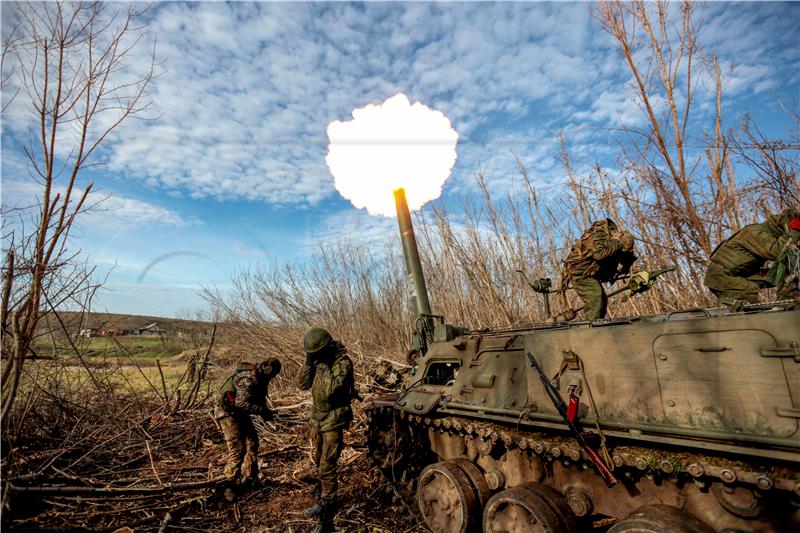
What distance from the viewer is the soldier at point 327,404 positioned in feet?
15.5

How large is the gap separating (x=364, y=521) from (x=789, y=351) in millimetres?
4248

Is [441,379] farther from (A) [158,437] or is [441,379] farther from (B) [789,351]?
(A) [158,437]

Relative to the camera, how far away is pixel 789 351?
2559 millimetres

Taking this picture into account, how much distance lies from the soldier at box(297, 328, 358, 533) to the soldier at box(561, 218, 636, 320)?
3082 mm

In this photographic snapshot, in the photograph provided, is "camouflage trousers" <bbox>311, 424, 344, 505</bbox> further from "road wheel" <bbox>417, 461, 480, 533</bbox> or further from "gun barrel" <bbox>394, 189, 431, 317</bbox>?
"gun barrel" <bbox>394, 189, 431, 317</bbox>

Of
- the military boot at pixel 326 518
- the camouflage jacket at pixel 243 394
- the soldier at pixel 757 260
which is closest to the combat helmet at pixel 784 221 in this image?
the soldier at pixel 757 260

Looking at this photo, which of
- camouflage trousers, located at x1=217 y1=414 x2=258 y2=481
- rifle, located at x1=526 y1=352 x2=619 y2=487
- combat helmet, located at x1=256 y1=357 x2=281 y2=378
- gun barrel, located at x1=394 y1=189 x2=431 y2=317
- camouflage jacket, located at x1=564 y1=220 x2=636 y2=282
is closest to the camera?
rifle, located at x1=526 y1=352 x2=619 y2=487

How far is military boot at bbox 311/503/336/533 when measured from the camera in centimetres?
453

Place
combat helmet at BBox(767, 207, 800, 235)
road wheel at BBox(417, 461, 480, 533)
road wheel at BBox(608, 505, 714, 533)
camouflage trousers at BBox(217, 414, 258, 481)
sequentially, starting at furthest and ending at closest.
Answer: camouflage trousers at BBox(217, 414, 258, 481)
road wheel at BBox(417, 461, 480, 533)
combat helmet at BBox(767, 207, 800, 235)
road wheel at BBox(608, 505, 714, 533)

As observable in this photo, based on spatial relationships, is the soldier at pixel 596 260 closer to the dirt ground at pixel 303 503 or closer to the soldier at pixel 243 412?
the dirt ground at pixel 303 503

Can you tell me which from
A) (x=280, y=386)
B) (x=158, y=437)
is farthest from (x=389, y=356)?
(x=158, y=437)

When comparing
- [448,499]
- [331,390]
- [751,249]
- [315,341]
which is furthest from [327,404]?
[751,249]

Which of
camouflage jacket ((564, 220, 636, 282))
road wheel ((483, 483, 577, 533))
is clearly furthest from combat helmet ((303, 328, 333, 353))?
camouflage jacket ((564, 220, 636, 282))

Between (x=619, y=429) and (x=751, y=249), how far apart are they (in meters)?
2.60
